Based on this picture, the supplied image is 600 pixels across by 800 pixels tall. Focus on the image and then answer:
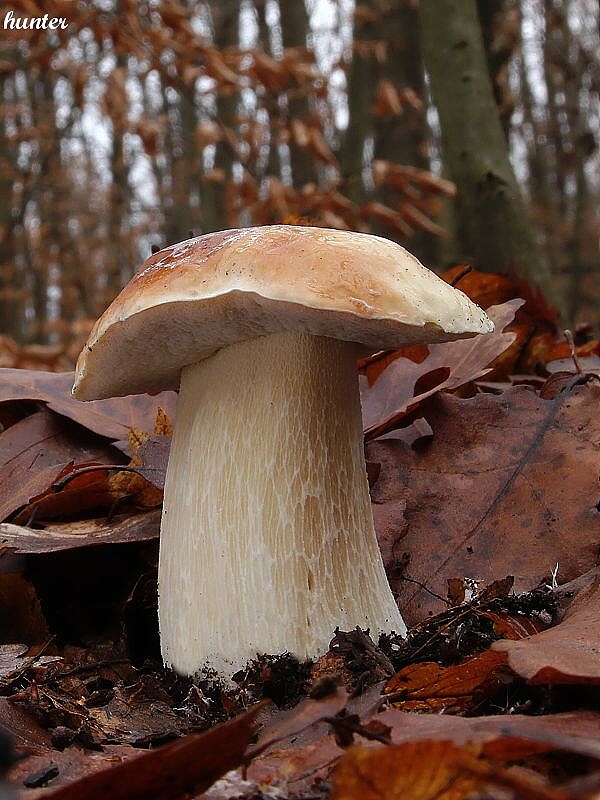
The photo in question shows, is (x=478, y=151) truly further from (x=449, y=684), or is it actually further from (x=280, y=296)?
(x=449, y=684)

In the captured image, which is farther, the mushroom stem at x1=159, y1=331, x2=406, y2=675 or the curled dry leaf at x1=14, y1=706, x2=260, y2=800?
the mushroom stem at x1=159, y1=331, x2=406, y2=675

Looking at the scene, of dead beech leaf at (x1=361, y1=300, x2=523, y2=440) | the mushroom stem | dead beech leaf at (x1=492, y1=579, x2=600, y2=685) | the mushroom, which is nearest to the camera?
dead beech leaf at (x1=492, y1=579, x2=600, y2=685)

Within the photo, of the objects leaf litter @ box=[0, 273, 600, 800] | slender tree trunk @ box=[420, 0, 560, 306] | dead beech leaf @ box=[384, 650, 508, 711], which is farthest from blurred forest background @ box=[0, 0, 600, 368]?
dead beech leaf @ box=[384, 650, 508, 711]

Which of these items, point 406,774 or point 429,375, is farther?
point 429,375

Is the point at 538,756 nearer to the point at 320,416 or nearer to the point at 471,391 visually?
the point at 320,416

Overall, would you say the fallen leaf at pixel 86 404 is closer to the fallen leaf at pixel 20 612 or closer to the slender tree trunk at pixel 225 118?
the fallen leaf at pixel 20 612

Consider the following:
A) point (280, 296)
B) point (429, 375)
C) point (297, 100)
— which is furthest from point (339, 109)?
point (280, 296)

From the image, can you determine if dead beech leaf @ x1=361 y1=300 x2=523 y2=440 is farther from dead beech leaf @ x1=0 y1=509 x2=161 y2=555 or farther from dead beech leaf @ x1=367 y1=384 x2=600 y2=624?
dead beech leaf @ x1=0 y1=509 x2=161 y2=555
